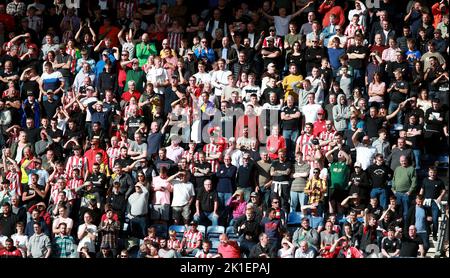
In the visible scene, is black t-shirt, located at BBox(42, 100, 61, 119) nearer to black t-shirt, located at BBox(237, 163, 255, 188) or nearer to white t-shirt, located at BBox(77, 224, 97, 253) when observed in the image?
white t-shirt, located at BBox(77, 224, 97, 253)

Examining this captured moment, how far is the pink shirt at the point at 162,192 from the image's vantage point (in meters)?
26.7

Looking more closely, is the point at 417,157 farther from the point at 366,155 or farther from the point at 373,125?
the point at 373,125

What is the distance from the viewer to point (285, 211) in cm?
2622

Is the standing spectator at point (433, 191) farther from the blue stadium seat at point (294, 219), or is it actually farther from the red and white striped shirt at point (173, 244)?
the red and white striped shirt at point (173, 244)

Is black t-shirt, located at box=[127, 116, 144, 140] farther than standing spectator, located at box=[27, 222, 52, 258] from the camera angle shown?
Yes

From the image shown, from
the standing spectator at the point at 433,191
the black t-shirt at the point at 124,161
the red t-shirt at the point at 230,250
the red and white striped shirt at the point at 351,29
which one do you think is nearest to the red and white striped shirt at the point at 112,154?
the black t-shirt at the point at 124,161

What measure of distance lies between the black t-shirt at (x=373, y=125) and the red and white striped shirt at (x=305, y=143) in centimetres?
102

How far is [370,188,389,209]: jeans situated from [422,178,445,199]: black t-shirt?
654 mm

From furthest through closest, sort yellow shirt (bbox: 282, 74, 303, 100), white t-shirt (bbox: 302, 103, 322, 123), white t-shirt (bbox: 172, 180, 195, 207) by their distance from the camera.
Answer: yellow shirt (bbox: 282, 74, 303, 100)
white t-shirt (bbox: 302, 103, 322, 123)
white t-shirt (bbox: 172, 180, 195, 207)

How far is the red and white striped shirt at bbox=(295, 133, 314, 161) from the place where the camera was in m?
27.0

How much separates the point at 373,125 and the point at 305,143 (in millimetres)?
1257

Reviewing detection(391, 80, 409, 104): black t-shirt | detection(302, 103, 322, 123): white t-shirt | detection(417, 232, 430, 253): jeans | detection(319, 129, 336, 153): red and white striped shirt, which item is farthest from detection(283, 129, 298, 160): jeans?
detection(417, 232, 430, 253): jeans
